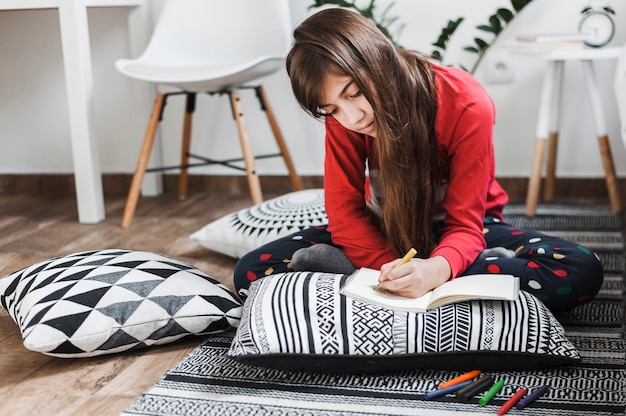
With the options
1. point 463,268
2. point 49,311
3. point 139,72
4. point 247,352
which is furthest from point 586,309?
point 139,72

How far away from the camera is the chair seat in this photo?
221cm

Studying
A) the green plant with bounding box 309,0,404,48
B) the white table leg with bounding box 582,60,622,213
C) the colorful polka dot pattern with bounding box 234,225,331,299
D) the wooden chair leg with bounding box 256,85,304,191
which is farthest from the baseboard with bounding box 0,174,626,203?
the colorful polka dot pattern with bounding box 234,225,331,299

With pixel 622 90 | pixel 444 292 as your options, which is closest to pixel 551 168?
pixel 622 90

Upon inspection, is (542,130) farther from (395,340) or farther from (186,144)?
(395,340)

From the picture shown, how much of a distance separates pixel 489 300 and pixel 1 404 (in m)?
0.73

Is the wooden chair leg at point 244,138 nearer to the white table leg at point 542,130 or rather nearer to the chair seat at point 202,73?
the chair seat at point 202,73

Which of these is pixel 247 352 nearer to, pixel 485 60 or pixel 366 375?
pixel 366 375

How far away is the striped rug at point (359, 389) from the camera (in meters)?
1.13

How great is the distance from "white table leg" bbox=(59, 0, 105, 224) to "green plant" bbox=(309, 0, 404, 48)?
0.66m

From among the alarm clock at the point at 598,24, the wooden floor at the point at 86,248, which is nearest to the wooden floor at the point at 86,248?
the wooden floor at the point at 86,248

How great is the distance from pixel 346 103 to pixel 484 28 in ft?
4.25

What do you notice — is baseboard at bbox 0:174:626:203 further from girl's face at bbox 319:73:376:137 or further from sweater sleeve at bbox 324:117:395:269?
girl's face at bbox 319:73:376:137

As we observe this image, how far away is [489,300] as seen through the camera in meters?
1.26

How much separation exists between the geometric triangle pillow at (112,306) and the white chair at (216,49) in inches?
34.9
